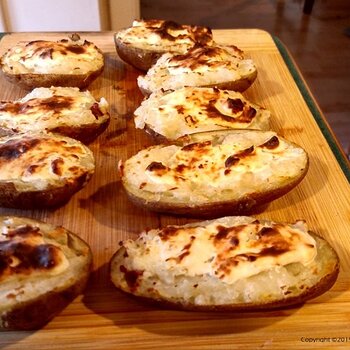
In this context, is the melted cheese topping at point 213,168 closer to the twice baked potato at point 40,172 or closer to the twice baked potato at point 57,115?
the twice baked potato at point 40,172

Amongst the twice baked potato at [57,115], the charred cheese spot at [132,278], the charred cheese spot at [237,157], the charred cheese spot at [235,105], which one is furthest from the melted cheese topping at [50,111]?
the charred cheese spot at [132,278]

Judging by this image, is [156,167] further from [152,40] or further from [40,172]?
[152,40]

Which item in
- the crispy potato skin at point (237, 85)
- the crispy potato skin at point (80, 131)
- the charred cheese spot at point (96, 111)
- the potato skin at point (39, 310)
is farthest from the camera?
the crispy potato skin at point (237, 85)

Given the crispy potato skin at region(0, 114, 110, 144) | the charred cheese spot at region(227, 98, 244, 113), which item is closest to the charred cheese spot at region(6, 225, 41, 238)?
the crispy potato skin at region(0, 114, 110, 144)

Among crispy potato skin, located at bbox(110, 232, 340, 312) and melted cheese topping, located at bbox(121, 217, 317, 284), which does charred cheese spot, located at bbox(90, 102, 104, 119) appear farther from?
crispy potato skin, located at bbox(110, 232, 340, 312)

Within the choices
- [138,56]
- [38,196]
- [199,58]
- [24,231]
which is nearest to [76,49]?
[138,56]

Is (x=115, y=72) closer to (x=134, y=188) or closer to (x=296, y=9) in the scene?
(x=134, y=188)
